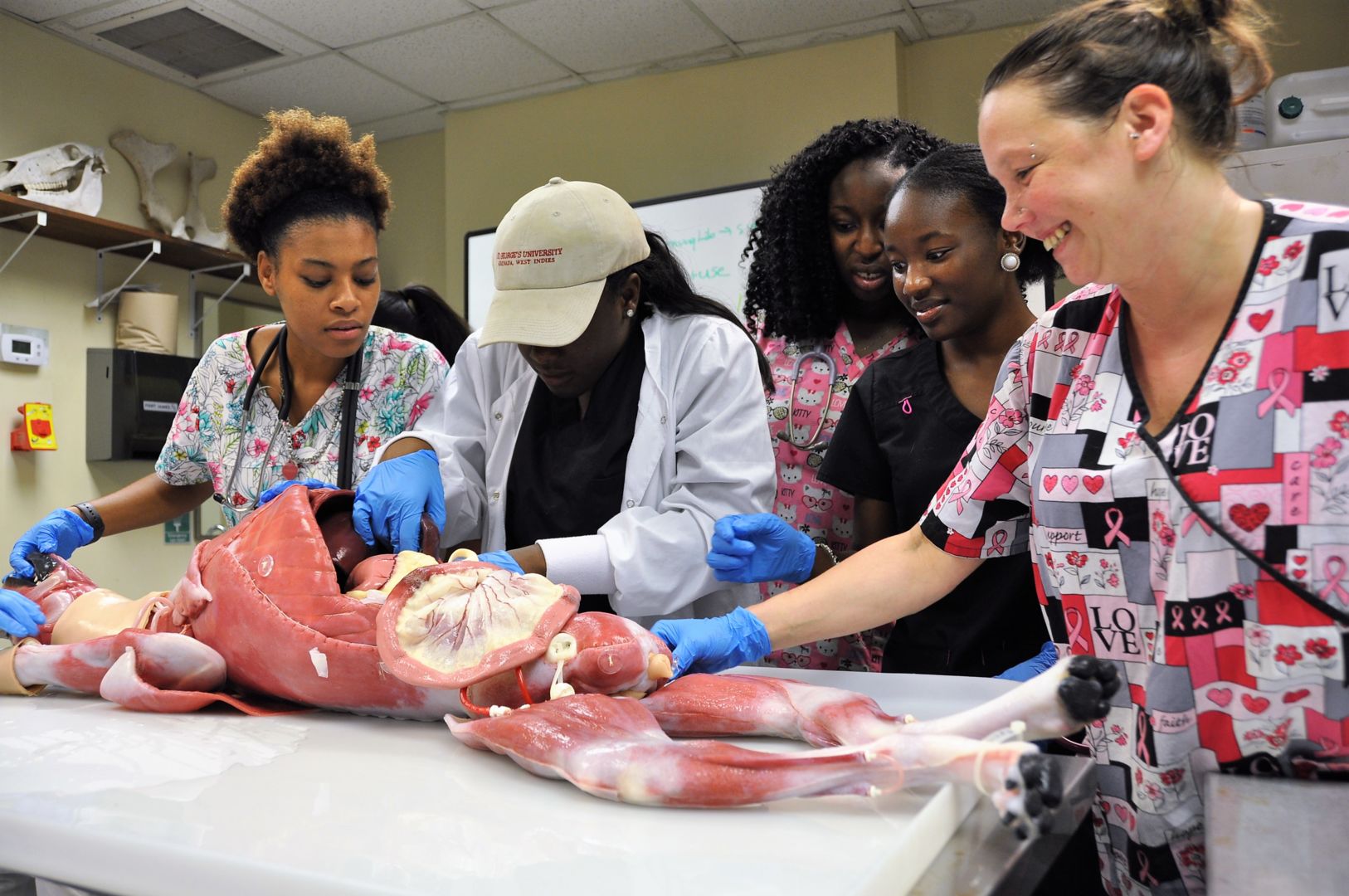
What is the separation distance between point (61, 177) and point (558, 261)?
3281 millimetres

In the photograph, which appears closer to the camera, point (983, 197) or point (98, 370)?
point (983, 197)

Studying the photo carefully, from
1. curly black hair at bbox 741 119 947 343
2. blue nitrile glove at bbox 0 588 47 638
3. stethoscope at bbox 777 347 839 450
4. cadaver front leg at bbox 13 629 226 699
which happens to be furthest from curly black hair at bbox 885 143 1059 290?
blue nitrile glove at bbox 0 588 47 638

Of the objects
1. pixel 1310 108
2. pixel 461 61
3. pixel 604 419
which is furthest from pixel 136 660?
pixel 1310 108

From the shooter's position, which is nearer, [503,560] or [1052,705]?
[1052,705]

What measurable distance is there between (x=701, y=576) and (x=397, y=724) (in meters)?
0.58

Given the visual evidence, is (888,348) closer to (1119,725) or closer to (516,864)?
(1119,725)

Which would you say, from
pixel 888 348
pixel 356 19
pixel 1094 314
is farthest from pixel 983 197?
pixel 356 19

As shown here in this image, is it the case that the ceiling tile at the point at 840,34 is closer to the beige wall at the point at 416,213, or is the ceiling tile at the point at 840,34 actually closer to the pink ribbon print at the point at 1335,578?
the beige wall at the point at 416,213

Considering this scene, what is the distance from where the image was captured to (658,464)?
1.76 m

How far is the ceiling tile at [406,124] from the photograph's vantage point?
521 cm

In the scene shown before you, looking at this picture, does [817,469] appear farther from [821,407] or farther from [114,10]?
[114,10]

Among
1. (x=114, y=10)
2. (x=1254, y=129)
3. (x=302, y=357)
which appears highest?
(x=114, y=10)

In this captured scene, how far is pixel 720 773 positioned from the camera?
919 mm

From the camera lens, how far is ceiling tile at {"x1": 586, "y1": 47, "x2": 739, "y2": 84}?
4543 mm
